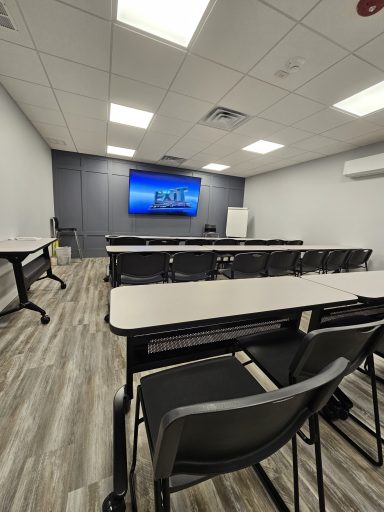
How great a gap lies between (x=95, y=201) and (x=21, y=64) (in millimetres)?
3717

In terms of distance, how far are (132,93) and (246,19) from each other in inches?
62.2

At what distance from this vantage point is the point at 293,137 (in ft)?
12.8

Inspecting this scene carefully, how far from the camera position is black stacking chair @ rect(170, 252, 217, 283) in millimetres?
2461

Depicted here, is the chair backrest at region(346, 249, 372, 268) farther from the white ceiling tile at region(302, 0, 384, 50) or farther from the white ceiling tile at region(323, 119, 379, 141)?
the white ceiling tile at region(302, 0, 384, 50)

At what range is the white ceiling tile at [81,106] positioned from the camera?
113 inches

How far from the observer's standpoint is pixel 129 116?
3426 mm

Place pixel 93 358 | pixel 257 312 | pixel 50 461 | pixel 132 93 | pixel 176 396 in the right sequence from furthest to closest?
1. pixel 132 93
2. pixel 93 358
3. pixel 50 461
4. pixel 257 312
5. pixel 176 396

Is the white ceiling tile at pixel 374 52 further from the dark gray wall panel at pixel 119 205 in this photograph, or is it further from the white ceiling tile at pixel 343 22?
the dark gray wall panel at pixel 119 205

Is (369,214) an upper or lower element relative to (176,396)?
Answer: upper

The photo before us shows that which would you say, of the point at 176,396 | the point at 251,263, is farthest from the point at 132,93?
the point at 176,396

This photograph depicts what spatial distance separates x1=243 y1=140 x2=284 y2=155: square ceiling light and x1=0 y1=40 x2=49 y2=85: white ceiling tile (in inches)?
136

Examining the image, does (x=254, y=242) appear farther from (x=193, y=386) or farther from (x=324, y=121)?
(x=193, y=386)

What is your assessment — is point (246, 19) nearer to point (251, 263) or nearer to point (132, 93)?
point (132, 93)

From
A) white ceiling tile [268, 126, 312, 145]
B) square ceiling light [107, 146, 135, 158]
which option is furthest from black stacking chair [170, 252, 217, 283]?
square ceiling light [107, 146, 135, 158]
